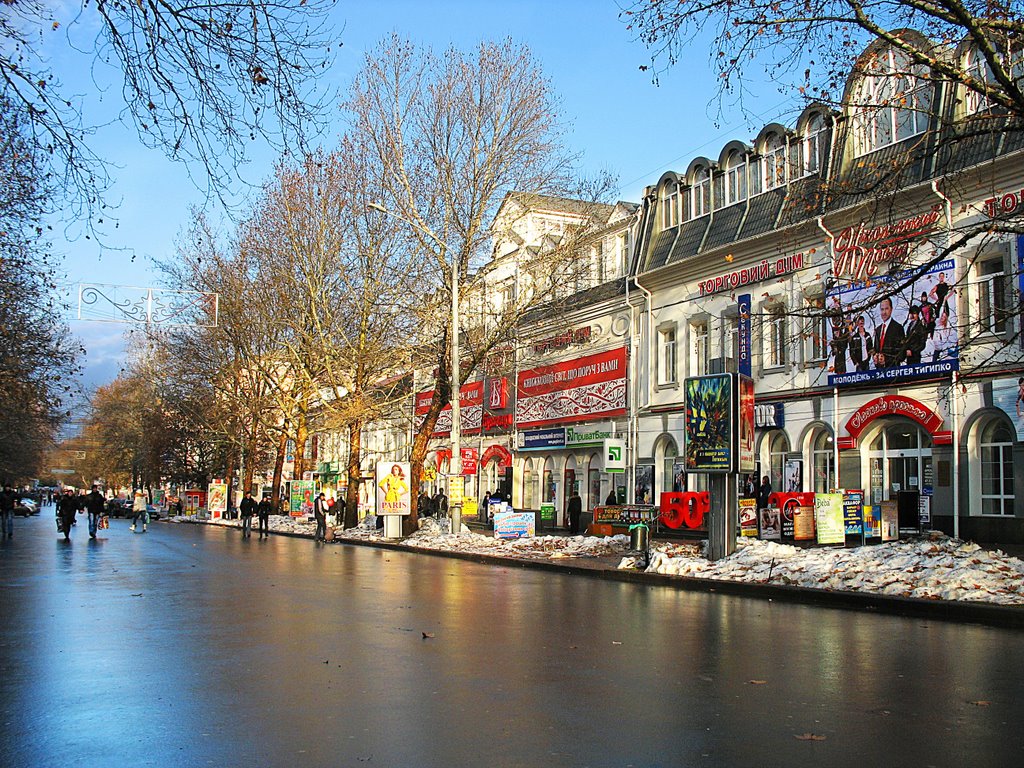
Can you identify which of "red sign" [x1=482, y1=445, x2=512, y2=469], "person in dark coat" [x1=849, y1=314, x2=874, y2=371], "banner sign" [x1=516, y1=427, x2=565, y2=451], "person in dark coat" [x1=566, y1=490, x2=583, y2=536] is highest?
"person in dark coat" [x1=849, y1=314, x2=874, y2=371]

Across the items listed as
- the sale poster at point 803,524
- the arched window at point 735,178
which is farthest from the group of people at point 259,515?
the sale poster at point 803,524

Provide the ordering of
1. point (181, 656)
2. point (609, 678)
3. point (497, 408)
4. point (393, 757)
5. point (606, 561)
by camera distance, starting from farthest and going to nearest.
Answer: point (497, 408) < point (606, 561) < point (181, 656) < point (609, 678) < point (393, 757)

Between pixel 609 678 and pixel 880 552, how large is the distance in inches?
449

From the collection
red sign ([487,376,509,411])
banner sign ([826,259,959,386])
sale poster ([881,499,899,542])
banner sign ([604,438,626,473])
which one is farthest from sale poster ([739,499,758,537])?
red sign ([487,376,509,411])

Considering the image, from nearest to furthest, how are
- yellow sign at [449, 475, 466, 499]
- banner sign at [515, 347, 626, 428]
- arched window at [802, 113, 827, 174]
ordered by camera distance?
arched window at [802, 113, 827, 174], yellow sign at [449, 475, 466, 499], banner sign at [515, 347, 626, 428]

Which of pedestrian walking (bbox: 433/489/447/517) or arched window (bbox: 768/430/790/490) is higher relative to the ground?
arched window (bbox: 768/430/790/490)

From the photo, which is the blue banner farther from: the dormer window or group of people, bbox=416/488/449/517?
group of people, bbox=416/488/449/517

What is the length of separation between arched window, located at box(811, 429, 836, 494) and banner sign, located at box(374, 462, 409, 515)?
13.8 meters

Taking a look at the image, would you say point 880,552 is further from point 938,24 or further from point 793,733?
point 793,733

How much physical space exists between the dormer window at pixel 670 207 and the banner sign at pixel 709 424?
54.7 ft

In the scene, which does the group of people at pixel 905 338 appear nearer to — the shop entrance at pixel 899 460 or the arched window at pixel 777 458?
the shop entrance at pixel 899 460

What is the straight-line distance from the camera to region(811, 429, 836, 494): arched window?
29.8m

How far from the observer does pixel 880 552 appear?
720 inches

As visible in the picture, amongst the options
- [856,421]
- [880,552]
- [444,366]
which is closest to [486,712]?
[880,552]
